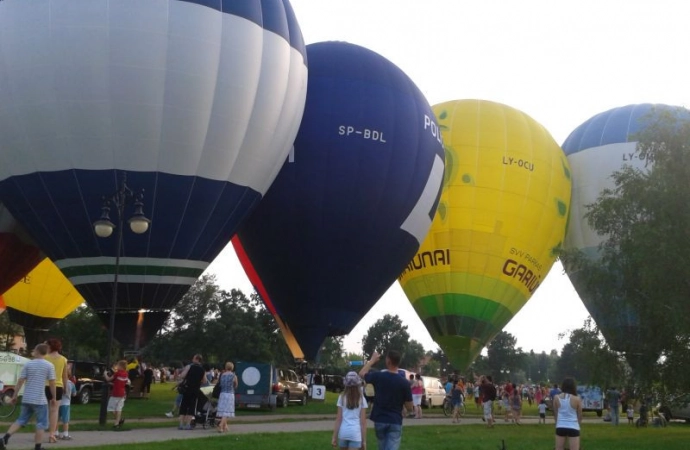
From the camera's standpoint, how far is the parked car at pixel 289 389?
76.2ft

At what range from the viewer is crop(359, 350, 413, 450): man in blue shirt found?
26.0 feet

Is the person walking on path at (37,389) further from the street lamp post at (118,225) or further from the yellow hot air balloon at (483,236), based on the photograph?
the yellow hot air balloon at (483,236)

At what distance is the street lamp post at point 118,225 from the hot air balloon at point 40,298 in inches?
612

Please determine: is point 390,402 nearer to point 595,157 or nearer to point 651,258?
point 651,258

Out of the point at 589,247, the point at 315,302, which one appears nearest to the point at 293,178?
the point at 315,302

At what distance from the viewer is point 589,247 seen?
31.0 meters

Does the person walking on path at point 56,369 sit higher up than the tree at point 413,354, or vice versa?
the tree at point 413,354

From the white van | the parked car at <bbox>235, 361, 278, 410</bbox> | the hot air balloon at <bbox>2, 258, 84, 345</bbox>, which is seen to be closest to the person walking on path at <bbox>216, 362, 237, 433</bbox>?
the parked car at <bbox>235, 361, 278, 410</bbox>

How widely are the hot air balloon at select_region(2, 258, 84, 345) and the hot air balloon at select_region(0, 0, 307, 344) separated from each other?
14.0m

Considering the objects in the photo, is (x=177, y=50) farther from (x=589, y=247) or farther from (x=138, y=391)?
(x=589, y=247)

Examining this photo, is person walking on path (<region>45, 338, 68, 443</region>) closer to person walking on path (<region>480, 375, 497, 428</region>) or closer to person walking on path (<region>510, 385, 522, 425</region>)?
person walking on path (<region>480, 375, 497, 428</region>)

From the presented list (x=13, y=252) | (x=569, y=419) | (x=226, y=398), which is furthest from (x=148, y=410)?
(x=569, y=419)

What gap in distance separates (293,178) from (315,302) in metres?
3.97

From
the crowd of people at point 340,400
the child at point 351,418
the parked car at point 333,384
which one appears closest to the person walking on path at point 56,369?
the crowd of people at point 340,400
